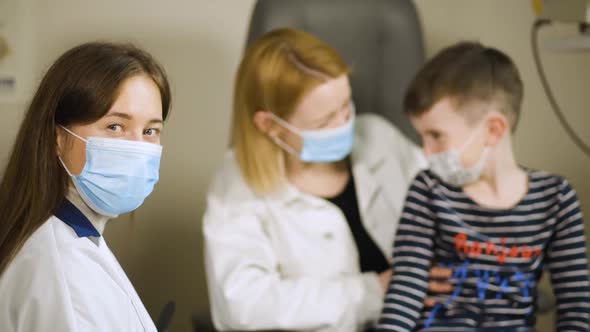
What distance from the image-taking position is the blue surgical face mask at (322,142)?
1.32 metres

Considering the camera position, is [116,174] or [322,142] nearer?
[116,174]

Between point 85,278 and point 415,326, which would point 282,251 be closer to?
point 415,326

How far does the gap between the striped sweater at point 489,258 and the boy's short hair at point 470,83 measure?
13 cm

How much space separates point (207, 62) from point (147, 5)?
0.23m

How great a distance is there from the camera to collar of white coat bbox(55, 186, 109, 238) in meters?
0.54

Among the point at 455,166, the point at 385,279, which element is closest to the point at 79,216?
the point at 455,166

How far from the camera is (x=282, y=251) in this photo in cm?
139

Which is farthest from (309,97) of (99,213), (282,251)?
(99,213)

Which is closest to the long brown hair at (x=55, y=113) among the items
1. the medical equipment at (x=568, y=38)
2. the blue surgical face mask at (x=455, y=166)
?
the blue surgical face mask at (x=455, y=166)

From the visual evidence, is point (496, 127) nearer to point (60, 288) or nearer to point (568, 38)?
point (568, 38)

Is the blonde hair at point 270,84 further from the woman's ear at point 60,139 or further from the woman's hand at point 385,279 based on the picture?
the woman's ear at point 60,139

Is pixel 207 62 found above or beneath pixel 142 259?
above

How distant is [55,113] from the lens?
1.74ft

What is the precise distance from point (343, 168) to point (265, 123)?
0.26 meters
